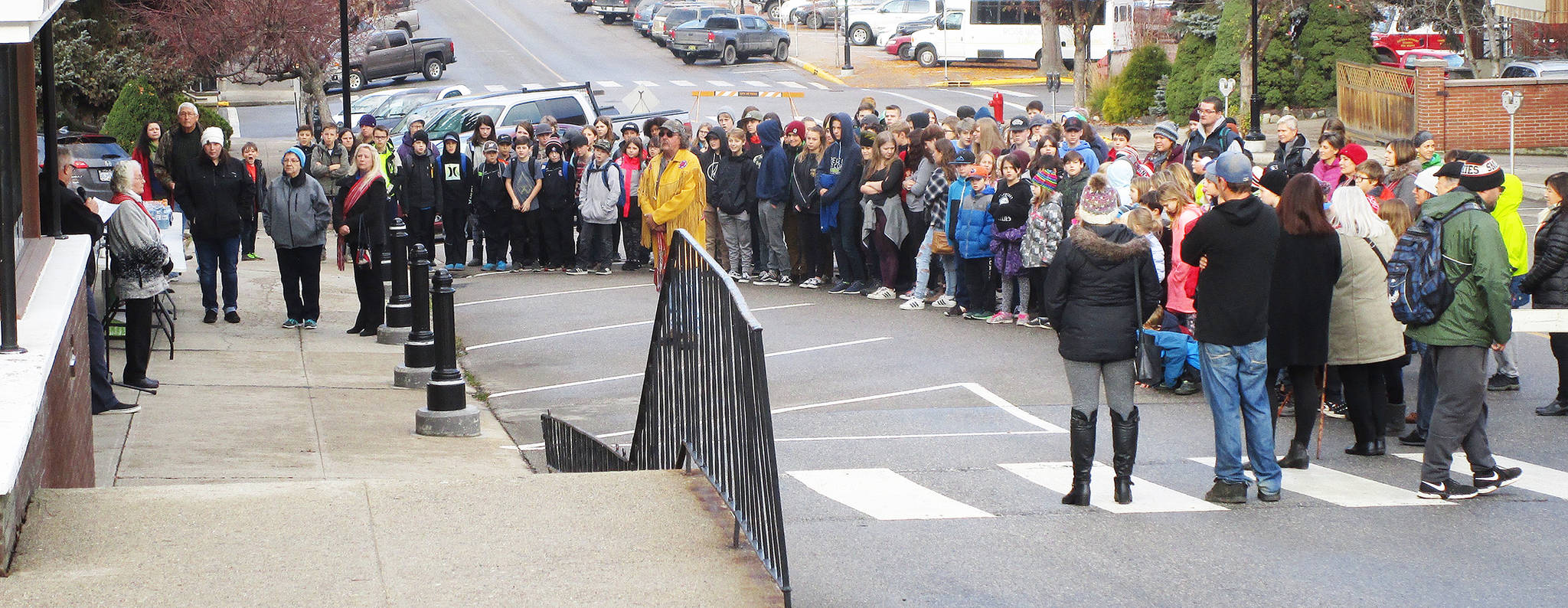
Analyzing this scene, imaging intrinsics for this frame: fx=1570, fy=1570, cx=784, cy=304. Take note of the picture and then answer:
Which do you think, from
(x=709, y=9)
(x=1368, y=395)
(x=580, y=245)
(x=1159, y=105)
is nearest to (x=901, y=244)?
(x=580, y=245)

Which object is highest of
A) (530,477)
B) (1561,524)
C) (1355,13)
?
(1355,13)

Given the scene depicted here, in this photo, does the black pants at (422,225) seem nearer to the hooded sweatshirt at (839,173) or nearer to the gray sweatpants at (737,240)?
the gray sweatpants at (737,240)

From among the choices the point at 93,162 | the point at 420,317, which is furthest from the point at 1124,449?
the point at 93,162

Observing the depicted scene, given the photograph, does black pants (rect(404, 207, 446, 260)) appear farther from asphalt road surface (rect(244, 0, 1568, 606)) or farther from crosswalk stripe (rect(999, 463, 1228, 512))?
crosswalk stripe (rect(999, 463, 1228, 512))

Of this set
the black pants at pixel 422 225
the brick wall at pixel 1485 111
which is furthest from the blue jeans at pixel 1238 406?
the brick wall at pixel 1485 111

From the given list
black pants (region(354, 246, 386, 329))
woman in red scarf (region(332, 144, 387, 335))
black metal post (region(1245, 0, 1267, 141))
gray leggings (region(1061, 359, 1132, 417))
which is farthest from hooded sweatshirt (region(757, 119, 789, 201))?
black metal post (region(1245, 0, 1267, 141))

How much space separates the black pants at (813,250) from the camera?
17188 millimetres

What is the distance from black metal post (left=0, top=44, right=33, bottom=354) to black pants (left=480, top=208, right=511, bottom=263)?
1232 cm

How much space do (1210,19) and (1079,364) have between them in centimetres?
3446

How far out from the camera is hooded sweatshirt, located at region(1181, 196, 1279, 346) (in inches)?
316

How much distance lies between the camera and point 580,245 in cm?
1897

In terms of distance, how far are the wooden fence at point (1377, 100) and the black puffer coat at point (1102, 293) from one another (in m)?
25.4

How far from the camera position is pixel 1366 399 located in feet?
30.9

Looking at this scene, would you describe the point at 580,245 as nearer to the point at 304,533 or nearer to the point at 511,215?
the point at 511,215
